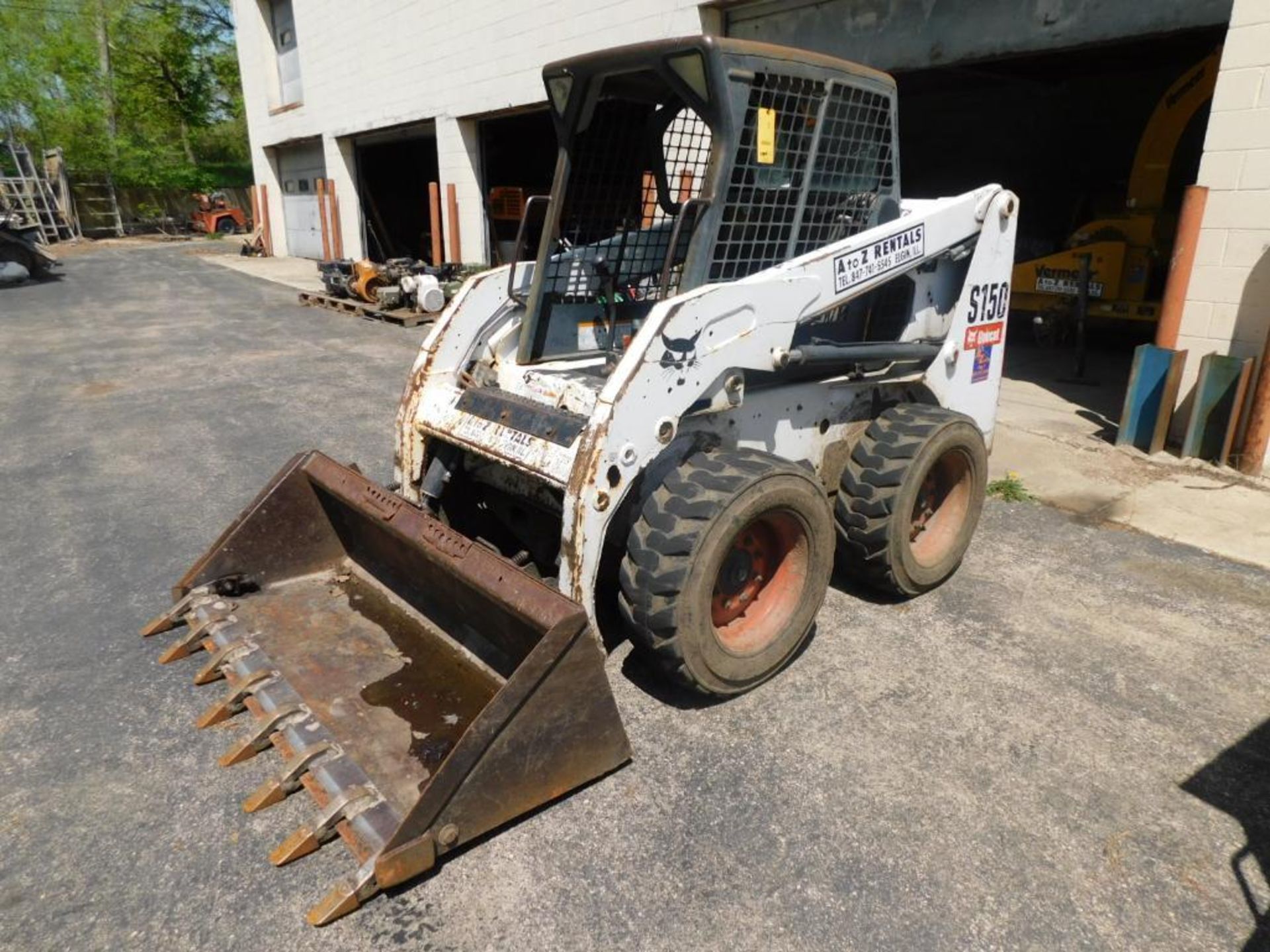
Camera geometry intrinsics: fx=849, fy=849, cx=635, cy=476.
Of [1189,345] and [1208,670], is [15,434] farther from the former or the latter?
[1189,345]

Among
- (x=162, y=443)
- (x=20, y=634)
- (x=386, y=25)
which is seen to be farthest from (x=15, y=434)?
(x=386, y=25)

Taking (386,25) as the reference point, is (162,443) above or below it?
below

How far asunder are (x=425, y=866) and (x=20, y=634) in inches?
101

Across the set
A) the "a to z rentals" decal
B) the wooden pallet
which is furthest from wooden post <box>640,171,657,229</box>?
the wooden pallet

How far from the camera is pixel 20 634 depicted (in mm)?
3689

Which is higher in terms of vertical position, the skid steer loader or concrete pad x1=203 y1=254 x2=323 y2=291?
the skid steer loader

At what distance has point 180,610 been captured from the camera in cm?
337

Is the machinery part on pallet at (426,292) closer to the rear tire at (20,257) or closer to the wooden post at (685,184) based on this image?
the wooden post at (685,184)

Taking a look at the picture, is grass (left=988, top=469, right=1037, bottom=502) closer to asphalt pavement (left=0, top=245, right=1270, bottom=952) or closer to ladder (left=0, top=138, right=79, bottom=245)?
asphalt pavement (left=0, top=245, right=1270, bottom=952)

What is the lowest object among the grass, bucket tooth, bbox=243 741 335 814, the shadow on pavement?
the grass

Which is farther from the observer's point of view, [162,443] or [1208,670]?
[162,443]

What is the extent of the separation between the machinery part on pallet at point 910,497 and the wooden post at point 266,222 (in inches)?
967

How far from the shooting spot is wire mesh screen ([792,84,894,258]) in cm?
354

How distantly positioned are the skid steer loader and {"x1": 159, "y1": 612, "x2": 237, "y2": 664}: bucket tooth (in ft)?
0.04
